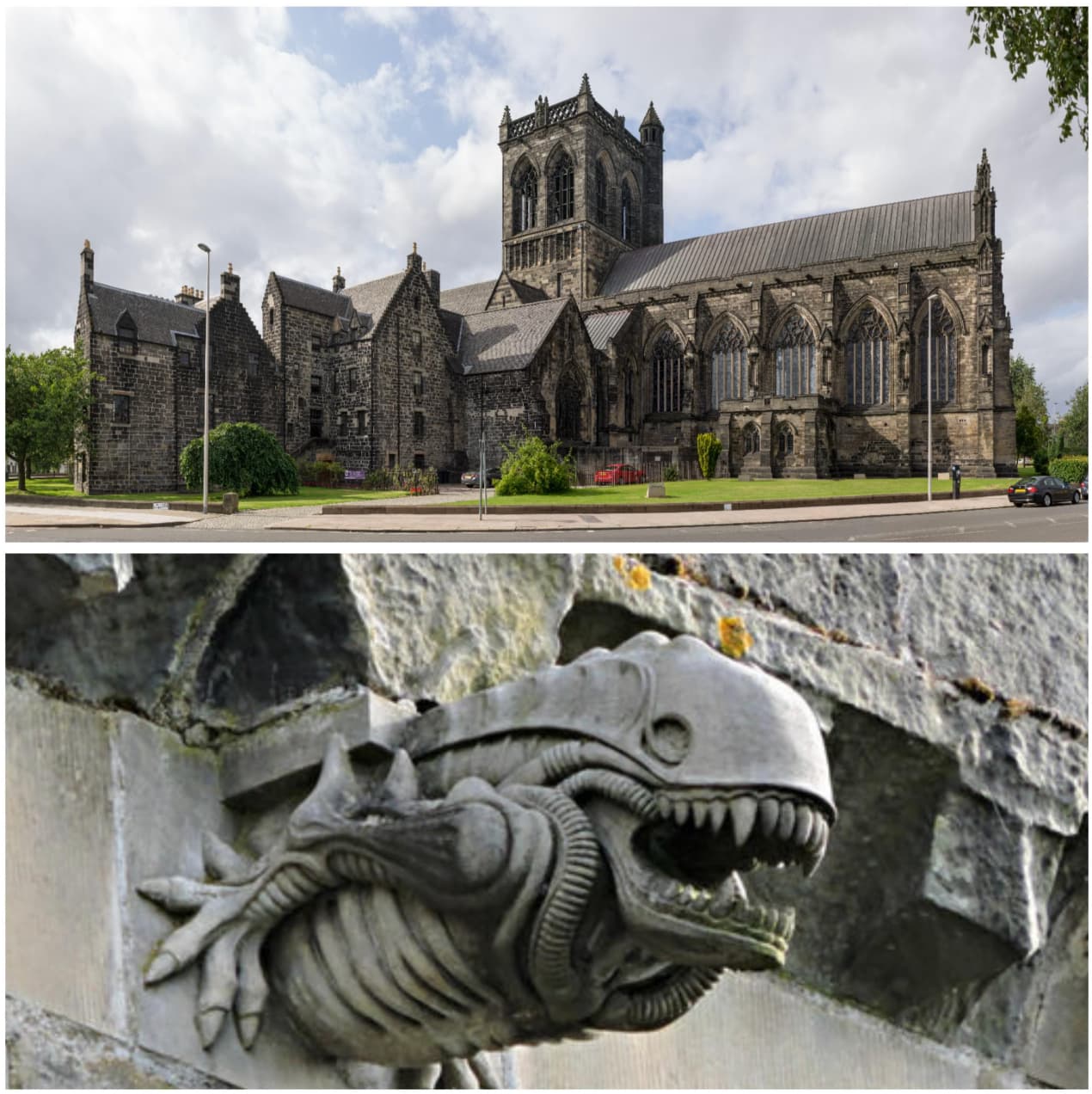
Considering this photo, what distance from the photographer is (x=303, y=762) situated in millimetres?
2410

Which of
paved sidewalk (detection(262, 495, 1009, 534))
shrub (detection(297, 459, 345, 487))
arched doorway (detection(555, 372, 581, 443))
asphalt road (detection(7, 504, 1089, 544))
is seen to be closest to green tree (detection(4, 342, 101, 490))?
shrub (detection(297, 459, 345, 487))

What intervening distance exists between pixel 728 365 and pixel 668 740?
187 ft

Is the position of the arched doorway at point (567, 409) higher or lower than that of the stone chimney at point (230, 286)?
lower

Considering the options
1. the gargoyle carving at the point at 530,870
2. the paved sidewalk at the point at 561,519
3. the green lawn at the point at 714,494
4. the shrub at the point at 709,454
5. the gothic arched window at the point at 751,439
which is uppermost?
the gothic arched window at the point at 751,439

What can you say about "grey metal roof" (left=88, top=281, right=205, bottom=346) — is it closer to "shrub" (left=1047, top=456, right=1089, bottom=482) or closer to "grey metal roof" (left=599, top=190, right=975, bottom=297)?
"grey metal roof" (left=599, top=190, right=975, bottom=297)

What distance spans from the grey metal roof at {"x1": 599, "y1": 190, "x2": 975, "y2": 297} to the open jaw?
57.7 metres

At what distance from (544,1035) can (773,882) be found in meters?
1.77

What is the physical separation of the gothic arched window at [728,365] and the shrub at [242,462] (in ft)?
113

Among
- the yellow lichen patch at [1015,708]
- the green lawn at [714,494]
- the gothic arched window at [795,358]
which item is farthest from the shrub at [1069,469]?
the yellow lichen patch at [1015,708]

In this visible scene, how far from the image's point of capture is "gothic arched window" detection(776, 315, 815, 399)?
176 ft

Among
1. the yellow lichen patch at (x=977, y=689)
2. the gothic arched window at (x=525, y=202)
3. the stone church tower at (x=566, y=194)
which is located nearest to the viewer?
the yellow lichen patch at (x=977, y=689)

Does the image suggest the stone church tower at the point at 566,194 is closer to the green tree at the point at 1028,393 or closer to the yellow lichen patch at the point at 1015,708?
the green tree at the point at 1028,393

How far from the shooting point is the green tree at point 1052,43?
11.4 m

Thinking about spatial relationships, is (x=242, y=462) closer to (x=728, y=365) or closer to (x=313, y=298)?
(x=313, y=298)
